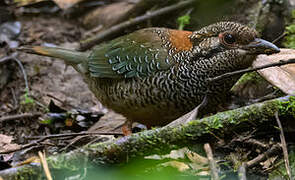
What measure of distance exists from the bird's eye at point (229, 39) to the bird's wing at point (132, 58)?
0.52m

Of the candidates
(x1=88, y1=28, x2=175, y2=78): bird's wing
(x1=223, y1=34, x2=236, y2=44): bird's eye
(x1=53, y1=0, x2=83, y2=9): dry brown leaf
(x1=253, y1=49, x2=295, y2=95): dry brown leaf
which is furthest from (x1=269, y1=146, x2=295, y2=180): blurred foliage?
(x1=53, y1=0, x2=83, y2=9): dry brown leaf

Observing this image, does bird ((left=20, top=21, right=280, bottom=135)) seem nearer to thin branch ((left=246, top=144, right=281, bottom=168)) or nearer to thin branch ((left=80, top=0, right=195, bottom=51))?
thin branch ((left=246, top=144, right=281, bottom=168))

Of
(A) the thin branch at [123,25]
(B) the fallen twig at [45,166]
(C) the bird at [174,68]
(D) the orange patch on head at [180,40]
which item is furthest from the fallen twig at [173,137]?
(A) the thin branch at [123,25]

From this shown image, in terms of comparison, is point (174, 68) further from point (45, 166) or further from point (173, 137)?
point (45, 166)

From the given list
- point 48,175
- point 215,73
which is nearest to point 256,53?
point 215,73

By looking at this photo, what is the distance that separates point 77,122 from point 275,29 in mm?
2531

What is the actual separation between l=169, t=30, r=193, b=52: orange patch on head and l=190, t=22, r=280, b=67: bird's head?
0.37ft

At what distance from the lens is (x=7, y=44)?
6191 mm

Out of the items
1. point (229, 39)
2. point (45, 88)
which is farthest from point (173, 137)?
point (45, 88)

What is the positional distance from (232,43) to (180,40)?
1.82ft

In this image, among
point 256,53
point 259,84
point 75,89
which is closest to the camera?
point 256,53

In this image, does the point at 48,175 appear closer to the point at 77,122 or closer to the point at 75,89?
the point at 77,122

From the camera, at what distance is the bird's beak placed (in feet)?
11.9

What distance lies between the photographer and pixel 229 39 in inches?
148
